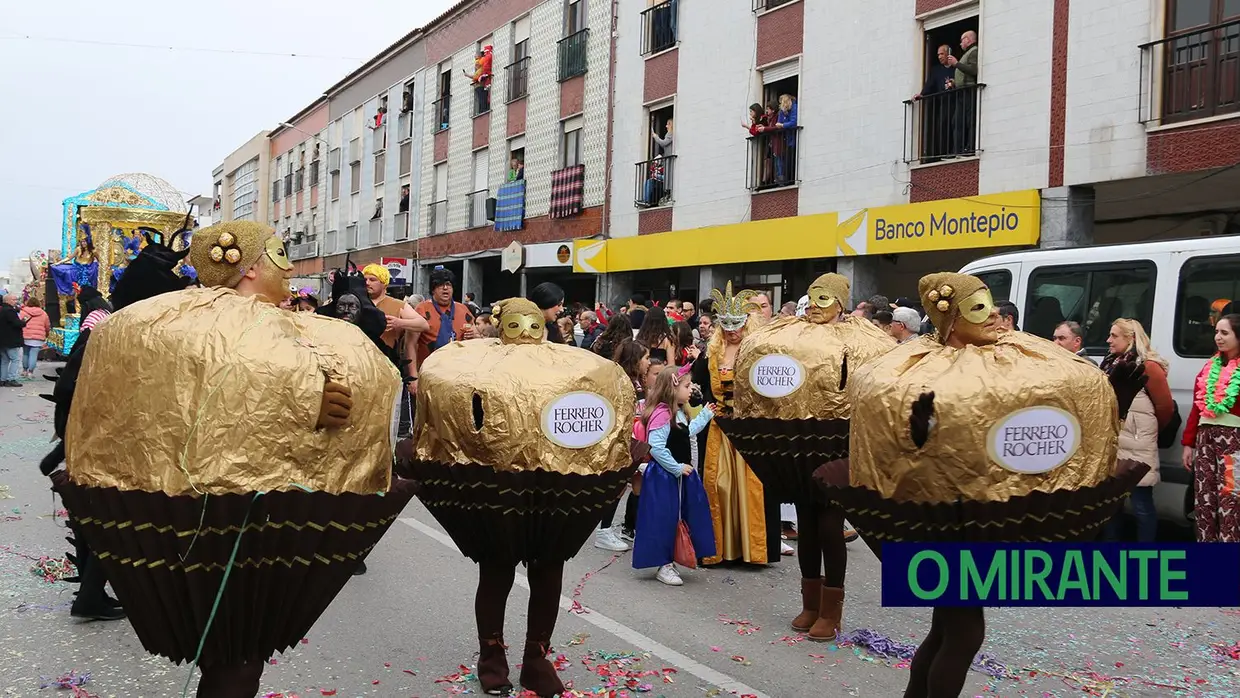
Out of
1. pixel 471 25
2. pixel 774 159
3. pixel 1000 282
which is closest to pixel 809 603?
pixel 1000 282

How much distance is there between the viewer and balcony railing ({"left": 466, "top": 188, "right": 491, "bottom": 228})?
2523 centimetres

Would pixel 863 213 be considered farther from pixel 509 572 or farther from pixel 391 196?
pixel 391 196

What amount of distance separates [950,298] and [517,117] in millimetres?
21348

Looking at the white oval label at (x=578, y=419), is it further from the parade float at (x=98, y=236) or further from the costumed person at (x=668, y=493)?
the parade float at (x=98, y=236)

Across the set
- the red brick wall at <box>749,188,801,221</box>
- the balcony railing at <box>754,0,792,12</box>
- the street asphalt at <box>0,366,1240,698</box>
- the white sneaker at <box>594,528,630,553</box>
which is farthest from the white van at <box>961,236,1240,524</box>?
the balcony railing at <box>754,0,792,12</box>

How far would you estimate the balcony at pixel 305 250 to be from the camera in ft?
121

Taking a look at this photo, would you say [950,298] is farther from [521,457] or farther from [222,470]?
[222,470]

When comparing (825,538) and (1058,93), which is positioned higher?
(1058,93)

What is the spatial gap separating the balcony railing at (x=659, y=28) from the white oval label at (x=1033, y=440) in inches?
645

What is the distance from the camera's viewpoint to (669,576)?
20.3ft

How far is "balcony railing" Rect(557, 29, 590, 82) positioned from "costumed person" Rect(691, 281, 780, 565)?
1555 centimetres

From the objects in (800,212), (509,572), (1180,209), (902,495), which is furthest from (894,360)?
(800,212)

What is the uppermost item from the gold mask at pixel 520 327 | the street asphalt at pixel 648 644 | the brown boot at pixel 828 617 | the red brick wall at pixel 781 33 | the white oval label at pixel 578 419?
the red brick wall at pixel 781 33

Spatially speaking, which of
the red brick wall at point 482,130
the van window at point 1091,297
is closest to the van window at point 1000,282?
the van window at point 1091,297
